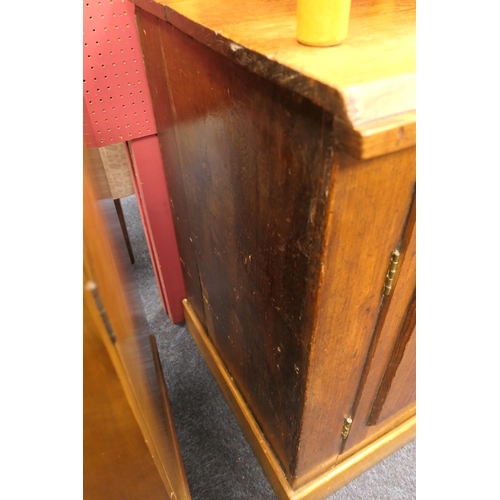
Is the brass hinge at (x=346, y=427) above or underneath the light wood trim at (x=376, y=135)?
underneath

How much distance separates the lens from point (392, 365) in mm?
892

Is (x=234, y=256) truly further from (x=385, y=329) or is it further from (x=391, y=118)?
(x=391, y=118)

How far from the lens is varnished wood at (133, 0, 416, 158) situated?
40 cm

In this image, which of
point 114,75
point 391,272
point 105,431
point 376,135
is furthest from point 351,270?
point 114,75

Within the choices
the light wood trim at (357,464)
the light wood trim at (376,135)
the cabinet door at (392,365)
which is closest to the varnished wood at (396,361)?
the cabinet door at (392,365)

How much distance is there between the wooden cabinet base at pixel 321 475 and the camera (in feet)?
3.72

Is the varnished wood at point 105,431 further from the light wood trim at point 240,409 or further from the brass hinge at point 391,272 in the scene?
the light wood trim at point 240,409

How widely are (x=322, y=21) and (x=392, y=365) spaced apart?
702 mm

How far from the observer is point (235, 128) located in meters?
0.66

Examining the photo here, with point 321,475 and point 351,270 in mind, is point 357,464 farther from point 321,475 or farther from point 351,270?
point 351,270

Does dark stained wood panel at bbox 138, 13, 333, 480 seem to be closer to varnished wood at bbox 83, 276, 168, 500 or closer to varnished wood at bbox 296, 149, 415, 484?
varnished wood at bbox 296, 149, 415, 484

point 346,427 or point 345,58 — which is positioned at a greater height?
point 345,58

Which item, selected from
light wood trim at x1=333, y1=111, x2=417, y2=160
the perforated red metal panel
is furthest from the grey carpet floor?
light wood trim at x1=333, y1=111, x2=417, y2=160

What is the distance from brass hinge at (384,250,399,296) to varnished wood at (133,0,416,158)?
23 cm
